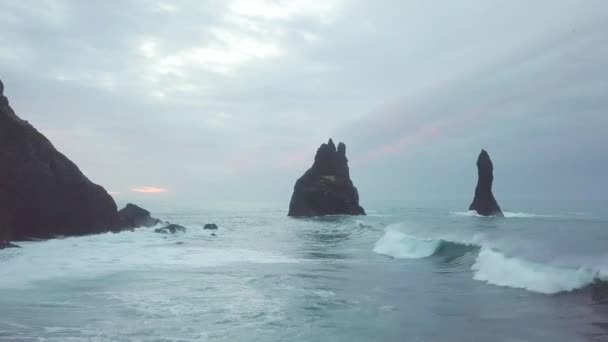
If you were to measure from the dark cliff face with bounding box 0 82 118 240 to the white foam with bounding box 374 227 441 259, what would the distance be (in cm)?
2141

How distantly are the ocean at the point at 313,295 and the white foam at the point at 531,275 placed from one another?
0.05 meters

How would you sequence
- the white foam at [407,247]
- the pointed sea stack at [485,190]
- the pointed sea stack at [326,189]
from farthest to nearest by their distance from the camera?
the pointed sea stack at [326,189], the pointed sea stack at [485,190], the white foam at [407,247]

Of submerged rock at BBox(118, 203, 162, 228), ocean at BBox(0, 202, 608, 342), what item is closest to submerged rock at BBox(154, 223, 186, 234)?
submerged rock at BBox(118, 203, 162, 228)

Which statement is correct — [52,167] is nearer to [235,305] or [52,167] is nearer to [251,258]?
[251,258]

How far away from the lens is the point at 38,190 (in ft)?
104

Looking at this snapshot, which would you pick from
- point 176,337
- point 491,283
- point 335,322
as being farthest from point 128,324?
point 491,283

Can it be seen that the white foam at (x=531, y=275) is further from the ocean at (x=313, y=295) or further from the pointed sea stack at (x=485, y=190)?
the pointed sea stack at (x=485, y=190)

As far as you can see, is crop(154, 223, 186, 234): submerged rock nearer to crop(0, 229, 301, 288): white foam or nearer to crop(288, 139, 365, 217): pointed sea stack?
crop(0, 229, 301, 288): white foam

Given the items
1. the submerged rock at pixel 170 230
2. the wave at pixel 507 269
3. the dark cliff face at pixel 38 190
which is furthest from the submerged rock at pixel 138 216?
the wave at pixel 507 269

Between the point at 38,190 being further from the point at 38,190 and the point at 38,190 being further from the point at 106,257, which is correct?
the point at 106,257

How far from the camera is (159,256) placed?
79.7ft

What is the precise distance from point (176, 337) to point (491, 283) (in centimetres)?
→ 1075

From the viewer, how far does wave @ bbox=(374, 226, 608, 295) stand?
45.4ft

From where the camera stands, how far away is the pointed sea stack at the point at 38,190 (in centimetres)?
2948
